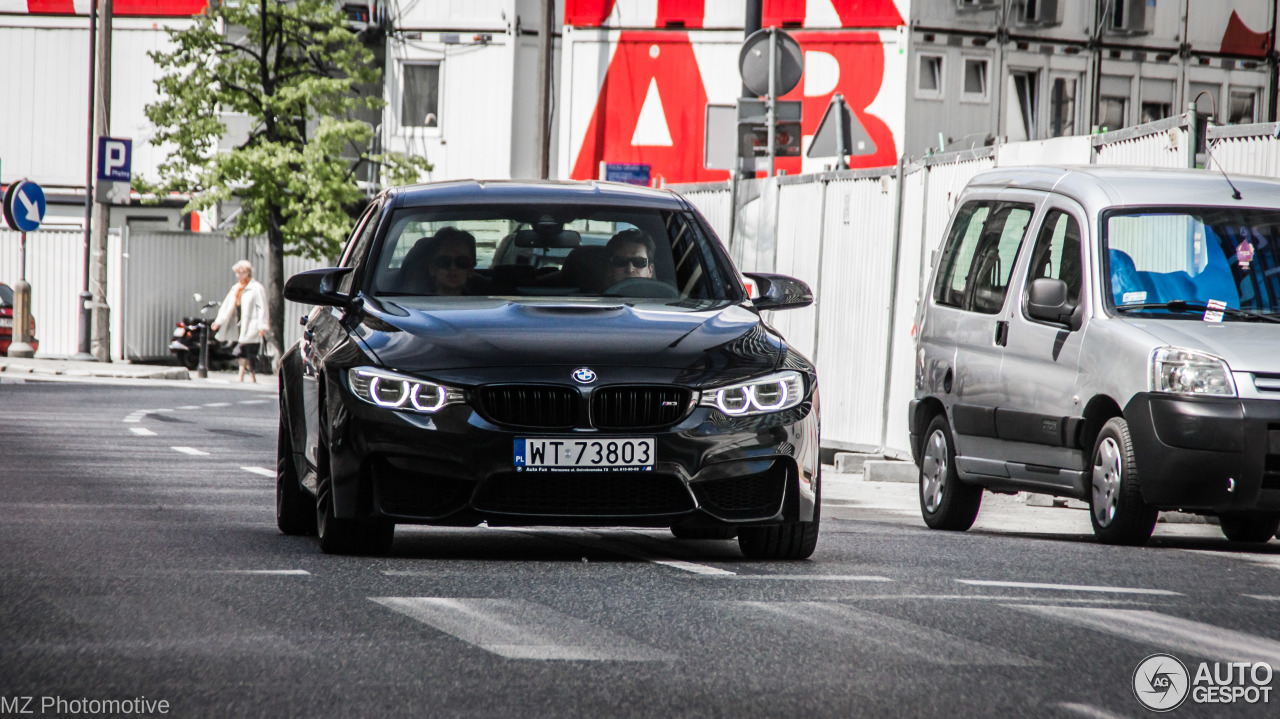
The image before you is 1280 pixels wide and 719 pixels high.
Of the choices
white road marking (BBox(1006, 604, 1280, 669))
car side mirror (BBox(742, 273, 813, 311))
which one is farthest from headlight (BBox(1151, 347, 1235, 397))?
white road marking (BBox(1006, 604, 1280, 669))

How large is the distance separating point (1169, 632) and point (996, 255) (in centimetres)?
498

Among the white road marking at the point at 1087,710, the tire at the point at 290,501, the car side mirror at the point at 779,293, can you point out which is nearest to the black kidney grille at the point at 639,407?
the car side mirror at the point at 779,293

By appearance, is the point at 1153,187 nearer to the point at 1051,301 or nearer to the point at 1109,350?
the point at 1051,301

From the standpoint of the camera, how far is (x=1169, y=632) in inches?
264

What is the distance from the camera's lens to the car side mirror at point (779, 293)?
912 centimetres

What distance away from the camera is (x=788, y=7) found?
41.1 meters

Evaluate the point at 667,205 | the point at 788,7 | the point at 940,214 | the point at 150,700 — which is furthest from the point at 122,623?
the point at 788,7

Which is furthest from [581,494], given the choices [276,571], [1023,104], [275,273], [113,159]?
[1023,104]

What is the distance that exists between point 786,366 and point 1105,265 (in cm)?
281

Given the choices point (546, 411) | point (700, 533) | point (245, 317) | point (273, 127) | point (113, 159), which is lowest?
point (245, 317)

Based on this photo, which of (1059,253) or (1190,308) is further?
(1059,253)

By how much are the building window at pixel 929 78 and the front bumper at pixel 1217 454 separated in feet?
99.7

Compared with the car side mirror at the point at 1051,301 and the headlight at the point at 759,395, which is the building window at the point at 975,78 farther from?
the headlight at the point at 759,395

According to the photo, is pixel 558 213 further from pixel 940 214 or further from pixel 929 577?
pixel 940 214
